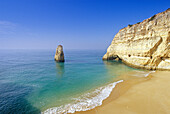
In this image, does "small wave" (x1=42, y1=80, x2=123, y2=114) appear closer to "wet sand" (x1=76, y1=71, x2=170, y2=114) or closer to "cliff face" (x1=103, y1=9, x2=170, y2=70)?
"wet sand" (x1=76, y1=71, x2=170, y2=114)

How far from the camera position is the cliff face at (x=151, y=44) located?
1717cm

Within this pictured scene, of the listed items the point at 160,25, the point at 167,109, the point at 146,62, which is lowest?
the point at 167,109

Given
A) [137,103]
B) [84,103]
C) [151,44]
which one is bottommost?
[84,103]

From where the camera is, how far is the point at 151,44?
60.5ft

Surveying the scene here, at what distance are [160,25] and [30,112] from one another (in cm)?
2455

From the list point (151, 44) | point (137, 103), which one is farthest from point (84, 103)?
point (151, 44)

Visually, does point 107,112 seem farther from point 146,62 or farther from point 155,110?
point 146,62

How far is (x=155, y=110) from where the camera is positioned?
6695mm

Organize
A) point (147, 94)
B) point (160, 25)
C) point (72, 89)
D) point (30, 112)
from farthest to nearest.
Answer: point (160, 25) < point (72, 89) < point (147, 94) < point (30, 112)

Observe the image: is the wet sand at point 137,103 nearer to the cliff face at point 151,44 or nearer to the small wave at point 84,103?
the small wave at point 84,103

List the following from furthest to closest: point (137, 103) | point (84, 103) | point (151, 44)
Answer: point (151, 44), point (84, 103), point (137, 103)

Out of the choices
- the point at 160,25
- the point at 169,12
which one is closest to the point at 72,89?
the point at 160,25

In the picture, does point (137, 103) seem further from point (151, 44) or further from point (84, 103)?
point (151, 44)

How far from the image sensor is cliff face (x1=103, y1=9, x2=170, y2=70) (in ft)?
56.3
